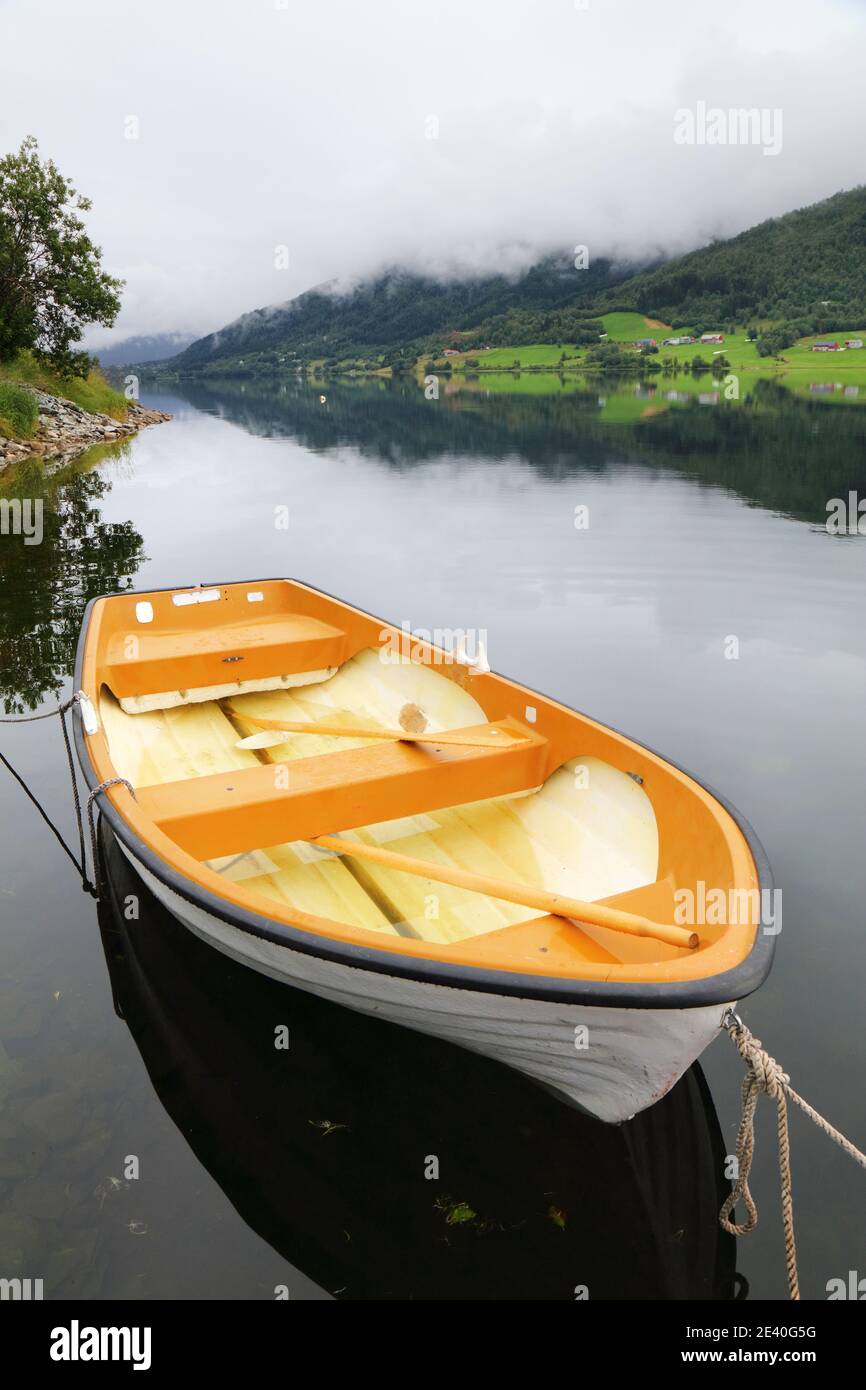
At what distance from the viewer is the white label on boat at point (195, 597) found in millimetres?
10141

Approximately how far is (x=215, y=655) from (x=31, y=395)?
3647 cm

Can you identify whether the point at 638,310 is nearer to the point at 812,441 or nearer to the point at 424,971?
the point at 812,441

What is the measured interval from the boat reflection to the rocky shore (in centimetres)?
3241

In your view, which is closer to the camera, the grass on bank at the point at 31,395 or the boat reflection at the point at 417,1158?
the boat reflection at the point at 417,1158

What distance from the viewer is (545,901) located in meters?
4.35

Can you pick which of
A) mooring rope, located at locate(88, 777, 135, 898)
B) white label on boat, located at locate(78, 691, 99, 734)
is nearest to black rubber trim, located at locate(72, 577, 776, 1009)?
mooring rope, located at locate(88, 777, 135, 898)

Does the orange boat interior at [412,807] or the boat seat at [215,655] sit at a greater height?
the boat seat at [215,655]

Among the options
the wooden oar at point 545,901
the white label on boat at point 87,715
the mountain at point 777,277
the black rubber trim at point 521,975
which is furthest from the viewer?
the mountain at point 777,277

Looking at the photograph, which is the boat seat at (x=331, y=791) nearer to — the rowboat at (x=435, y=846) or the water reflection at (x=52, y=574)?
the rowboat at (x=435, y=846)

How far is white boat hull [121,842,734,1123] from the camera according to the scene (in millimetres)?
3523

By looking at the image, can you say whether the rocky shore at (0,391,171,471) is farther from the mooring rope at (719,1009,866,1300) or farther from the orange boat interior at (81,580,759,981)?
the mooring rope at (719,1009,866,1300)

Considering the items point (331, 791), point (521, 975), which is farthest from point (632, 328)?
point (521, 975)

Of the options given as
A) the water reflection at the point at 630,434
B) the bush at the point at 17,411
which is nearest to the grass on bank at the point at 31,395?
the bush at the point at 17,411

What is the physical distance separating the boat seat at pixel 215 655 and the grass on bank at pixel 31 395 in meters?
30.8
